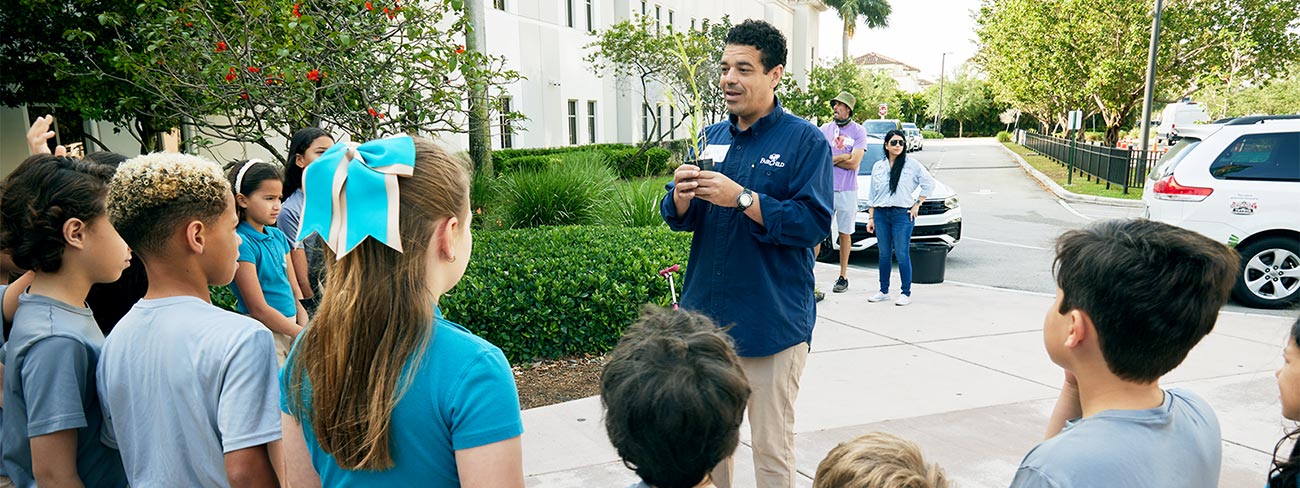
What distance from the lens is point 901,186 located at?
724 cm

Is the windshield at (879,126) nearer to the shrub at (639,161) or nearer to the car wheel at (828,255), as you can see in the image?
the shrub at (639,161)

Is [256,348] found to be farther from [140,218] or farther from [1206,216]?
[1206,216]

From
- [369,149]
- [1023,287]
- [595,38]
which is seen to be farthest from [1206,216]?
→ [595,38]

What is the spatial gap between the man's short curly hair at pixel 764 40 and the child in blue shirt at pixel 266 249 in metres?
2.28

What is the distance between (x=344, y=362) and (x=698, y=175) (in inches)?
69.9

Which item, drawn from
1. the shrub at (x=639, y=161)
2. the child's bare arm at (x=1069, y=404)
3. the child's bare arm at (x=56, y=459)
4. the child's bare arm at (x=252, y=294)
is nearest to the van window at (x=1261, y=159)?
the child's bare arm at (x=1069, y=404)

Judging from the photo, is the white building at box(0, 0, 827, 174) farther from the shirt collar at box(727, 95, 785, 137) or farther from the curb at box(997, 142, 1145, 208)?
the shirt collar at box(727, 95, 785, 137)

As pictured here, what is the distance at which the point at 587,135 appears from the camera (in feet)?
85.1

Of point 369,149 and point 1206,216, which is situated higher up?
point 369,149

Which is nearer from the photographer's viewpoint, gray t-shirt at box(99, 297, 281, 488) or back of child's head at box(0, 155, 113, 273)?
gray t-shirt at box(99, 297, 281, 488)

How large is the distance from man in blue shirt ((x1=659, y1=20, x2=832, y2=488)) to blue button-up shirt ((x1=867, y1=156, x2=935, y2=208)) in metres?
4.41

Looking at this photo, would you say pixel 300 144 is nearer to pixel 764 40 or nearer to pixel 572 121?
pixel 764 40

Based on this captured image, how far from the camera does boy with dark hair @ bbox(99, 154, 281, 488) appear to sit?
5.99 feet

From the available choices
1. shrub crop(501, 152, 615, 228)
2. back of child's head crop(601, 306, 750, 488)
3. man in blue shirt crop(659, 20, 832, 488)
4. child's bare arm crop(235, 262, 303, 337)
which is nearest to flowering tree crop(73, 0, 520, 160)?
shrub crop(501, 152, 615, 228)
